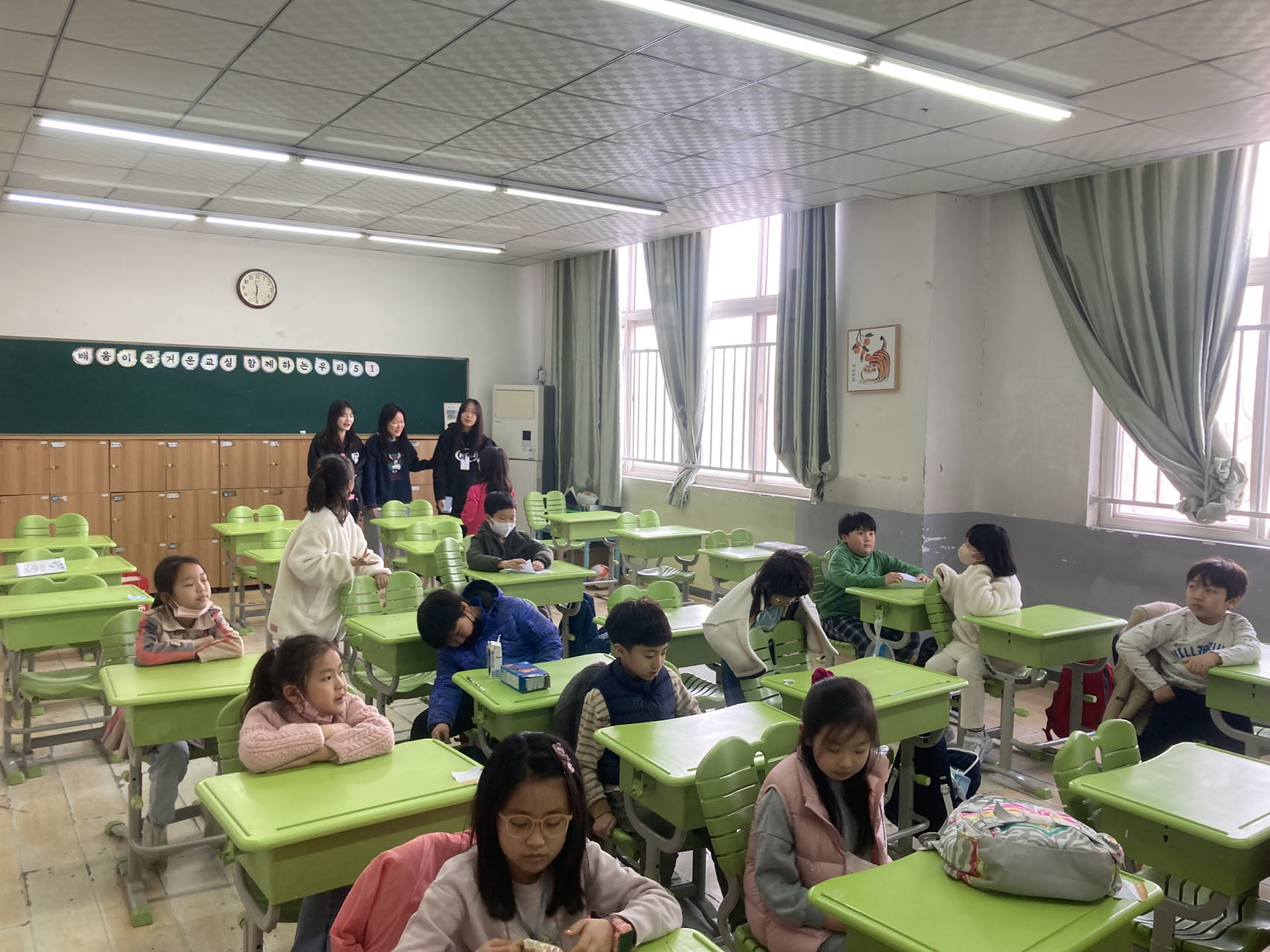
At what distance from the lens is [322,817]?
215 cm

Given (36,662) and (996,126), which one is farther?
(36,662)

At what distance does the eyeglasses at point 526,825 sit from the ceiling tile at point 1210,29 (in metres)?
3.39

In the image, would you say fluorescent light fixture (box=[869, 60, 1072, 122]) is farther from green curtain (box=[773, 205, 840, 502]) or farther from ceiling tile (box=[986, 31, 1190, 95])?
green curtain (box=[773, 205, 840, 502])

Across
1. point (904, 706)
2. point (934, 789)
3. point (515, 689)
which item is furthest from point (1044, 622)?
point (515, 689)

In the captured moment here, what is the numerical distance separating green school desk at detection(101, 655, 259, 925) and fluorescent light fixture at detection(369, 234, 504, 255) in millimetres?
5854

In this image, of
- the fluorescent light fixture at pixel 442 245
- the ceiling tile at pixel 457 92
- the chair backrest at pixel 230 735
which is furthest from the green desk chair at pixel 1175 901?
the fluorescent light fixture at pixel 442 245

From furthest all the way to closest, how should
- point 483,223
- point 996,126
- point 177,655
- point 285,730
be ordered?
point 483,223 → point 996,126 → point 177,655 → point 285,730

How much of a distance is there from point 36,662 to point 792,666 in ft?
16.8

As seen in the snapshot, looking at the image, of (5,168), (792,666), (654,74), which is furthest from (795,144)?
(5,168)

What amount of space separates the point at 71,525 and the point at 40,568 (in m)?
1.85

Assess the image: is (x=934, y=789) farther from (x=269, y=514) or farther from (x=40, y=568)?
(x=269, y=514)

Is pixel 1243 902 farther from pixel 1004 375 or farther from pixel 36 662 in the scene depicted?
pixel 36 662

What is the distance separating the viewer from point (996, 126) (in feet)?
15.4

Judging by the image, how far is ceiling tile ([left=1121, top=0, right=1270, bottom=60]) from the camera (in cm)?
322
